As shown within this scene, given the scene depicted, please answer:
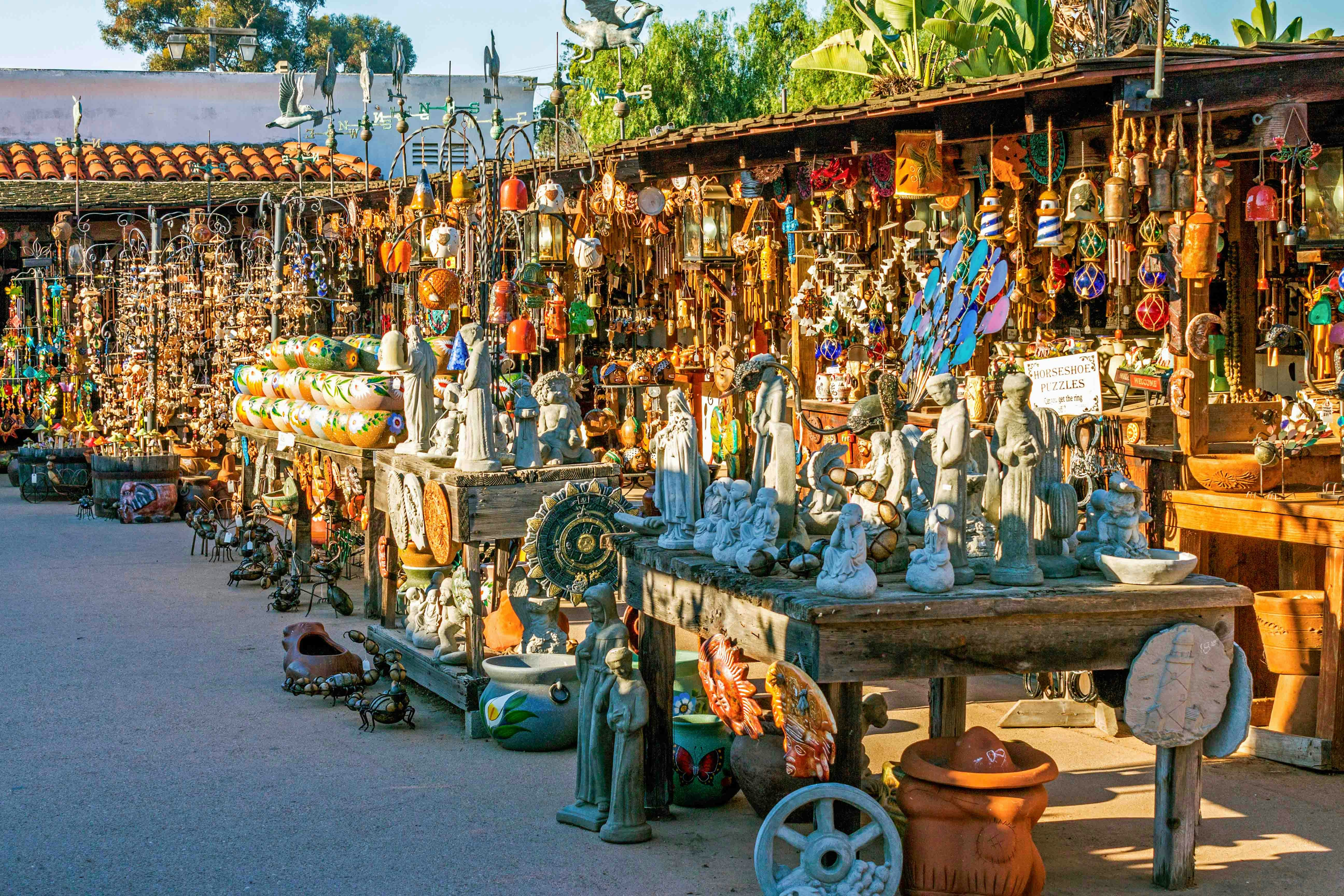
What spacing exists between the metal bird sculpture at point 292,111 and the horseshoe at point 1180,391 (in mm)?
12527

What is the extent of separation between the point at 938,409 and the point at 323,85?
936cm

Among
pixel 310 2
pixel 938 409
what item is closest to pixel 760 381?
pixel 938 409

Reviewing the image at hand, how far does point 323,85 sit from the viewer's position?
53.6 feet

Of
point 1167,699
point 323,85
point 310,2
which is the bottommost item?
point 1167,699

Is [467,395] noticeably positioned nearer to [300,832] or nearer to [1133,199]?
[300,832]

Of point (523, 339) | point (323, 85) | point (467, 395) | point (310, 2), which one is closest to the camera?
point (467, 395)

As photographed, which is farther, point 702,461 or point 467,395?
point 467,395

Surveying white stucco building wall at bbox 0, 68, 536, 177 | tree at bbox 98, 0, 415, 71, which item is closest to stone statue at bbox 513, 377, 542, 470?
white stucco building wall at bbox 0, 68, 536, 177

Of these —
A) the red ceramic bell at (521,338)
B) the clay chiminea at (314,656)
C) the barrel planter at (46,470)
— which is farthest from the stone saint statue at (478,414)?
the barrel planter at (46,470)

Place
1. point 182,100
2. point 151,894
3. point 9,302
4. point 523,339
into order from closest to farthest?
point 151,894 < point 523,339 < point 9,302 < point 182,100

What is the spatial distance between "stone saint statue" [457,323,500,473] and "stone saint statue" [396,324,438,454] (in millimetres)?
1045

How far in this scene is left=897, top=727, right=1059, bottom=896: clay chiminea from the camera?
14.9 ft

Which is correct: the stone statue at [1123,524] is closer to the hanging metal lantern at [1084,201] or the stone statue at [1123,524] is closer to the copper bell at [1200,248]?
the copper bell at [1200,248]

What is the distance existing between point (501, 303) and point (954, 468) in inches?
257
